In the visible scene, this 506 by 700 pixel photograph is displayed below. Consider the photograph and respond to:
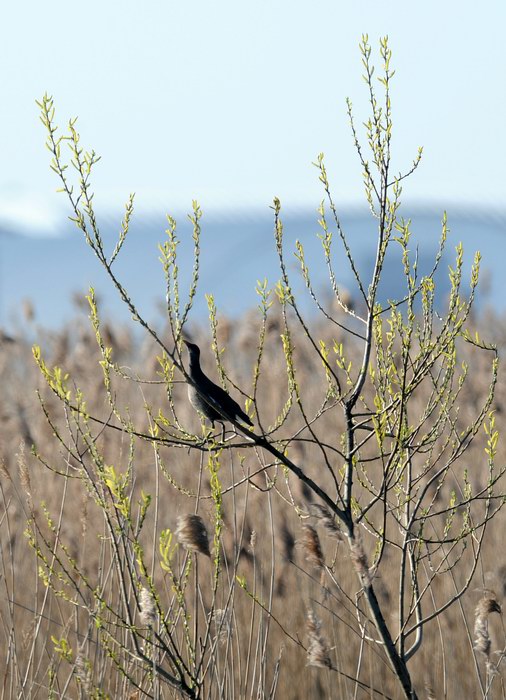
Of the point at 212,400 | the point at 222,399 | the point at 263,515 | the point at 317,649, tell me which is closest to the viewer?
the point at 212,400

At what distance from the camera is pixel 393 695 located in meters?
3.98

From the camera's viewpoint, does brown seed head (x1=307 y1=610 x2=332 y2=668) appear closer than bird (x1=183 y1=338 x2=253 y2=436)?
No

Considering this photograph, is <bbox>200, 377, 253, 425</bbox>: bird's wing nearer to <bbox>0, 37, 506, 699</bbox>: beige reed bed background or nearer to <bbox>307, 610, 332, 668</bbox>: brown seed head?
<bbox>0, 37, 506, 699</bbox>: beige reed bed background

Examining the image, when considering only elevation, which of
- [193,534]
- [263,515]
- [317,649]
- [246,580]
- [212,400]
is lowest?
[317,649]

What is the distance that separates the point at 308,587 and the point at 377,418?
220cm

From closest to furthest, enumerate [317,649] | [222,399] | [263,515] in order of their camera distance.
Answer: [222,399], [317,649], [263,515]

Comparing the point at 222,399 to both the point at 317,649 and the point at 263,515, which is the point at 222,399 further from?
the point at 263,515

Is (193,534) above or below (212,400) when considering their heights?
below

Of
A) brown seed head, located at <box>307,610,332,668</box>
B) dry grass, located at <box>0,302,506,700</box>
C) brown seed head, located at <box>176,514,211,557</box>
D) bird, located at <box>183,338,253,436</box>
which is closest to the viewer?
bird, located at <box>183,338,253,436</box>

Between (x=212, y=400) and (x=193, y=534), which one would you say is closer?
(x=212, y=400)

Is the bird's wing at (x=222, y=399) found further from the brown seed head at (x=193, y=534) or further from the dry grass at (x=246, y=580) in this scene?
the dry grass at (x=246, y=580)

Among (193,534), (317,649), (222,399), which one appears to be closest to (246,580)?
(317,649)

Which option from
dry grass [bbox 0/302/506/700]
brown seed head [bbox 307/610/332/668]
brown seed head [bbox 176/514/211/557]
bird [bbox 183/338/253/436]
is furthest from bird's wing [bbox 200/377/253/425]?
dry grass [bbox 0/302/506/700]

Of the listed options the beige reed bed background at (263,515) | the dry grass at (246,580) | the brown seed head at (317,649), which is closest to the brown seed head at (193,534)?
the beige reed bed background at (263,515)
